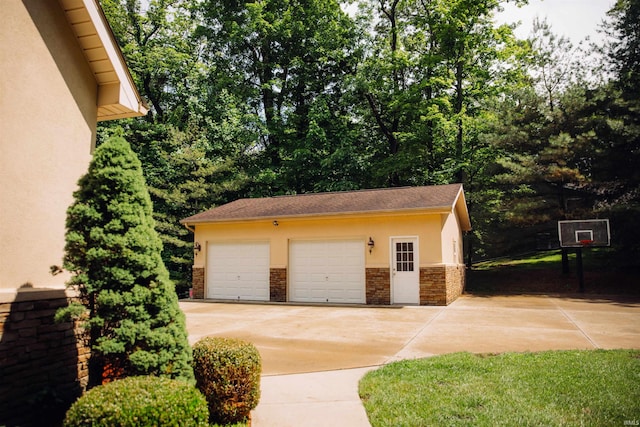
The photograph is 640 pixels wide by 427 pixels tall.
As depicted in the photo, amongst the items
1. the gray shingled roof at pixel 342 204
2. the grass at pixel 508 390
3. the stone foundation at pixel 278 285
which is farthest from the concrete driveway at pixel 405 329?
the gray shingled roof at pixel 342 204

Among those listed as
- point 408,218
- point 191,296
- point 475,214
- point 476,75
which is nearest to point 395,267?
point 408,218

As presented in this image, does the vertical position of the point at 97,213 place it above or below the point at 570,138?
below

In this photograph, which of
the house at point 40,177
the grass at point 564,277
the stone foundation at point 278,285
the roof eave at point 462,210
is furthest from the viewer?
the grass at point 564,277

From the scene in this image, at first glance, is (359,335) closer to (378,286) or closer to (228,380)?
(228,380)

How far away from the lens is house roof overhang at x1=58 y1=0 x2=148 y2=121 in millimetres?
4613

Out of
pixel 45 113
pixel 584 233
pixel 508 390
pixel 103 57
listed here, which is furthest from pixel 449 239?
pixel 45 113

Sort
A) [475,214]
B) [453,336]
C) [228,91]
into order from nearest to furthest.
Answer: [453,336]
[475,214]
[228,91]

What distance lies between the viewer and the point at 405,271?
44.2 feet

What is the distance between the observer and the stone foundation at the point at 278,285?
1464 centimetres

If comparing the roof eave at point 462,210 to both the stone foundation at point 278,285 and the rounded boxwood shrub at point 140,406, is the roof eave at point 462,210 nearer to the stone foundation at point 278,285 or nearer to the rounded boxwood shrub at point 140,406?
the stone foundation at point 278,285

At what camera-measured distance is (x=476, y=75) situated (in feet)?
76.4

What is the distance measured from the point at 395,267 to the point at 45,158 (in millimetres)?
10970

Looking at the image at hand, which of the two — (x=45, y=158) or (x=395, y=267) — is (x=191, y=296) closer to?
(x=395, y=267)

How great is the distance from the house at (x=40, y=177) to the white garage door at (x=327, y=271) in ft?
33.2
